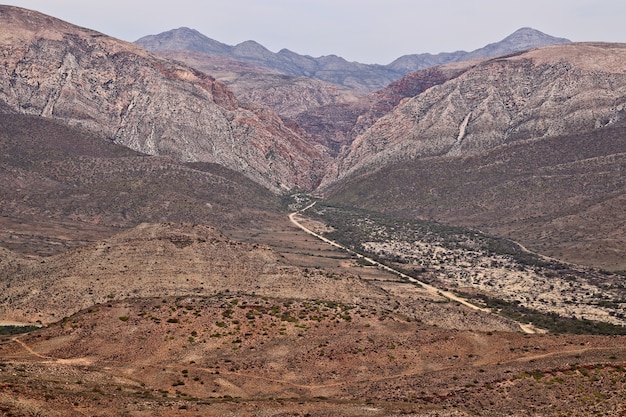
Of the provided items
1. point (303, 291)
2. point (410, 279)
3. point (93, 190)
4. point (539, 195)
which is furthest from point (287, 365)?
point (539, 195)

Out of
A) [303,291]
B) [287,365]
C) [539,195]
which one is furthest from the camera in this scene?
[539,195]

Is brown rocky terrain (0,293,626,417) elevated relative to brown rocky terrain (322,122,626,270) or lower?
lower

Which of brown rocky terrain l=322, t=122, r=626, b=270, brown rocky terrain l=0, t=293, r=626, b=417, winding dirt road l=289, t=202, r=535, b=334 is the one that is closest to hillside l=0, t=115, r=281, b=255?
winding dirt road l=289, t=202, r=535, b=334

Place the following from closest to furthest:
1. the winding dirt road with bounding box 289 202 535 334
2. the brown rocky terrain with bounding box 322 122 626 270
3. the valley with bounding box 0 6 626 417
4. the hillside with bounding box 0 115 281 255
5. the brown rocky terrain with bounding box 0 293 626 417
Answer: the brown rocky terrain with bounding box 0 293 626 417 < the valley with bounding box 0 6 626 417 < the winding dirt road with bounding box 289 202 535 334 < the brown rocky terrain with bounding box 322 122 626 270 < the hillside with bounding box 0 115 281 255

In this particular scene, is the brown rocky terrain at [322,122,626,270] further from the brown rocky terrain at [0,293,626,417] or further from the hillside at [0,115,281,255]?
the brown rocky terrain at [0,293,626,417]

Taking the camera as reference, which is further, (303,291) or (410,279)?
(410,279)

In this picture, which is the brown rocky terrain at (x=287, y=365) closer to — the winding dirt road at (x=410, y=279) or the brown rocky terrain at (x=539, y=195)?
the winding dirt road at (x=410, y=279)

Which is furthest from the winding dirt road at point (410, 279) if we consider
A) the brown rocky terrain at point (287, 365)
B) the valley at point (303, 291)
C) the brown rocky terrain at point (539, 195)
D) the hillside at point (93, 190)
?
the brown rocky terrain at point (539, 195)

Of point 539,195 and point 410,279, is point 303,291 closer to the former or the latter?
point 410,279

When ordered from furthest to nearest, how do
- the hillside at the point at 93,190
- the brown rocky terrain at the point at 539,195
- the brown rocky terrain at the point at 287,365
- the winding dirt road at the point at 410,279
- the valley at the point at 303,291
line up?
the hillside at the point at 93,190 < the brown rocky terrain at the point at 539,195 < the winding dirt road at the point at 410,279 < the valley at the point at 303,291 < the brown rocky terrain at the point at 287,365

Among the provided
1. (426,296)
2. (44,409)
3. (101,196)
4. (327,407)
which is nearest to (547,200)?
(426,296)

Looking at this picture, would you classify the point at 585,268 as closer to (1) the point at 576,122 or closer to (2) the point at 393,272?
(2) the point at 393,272
